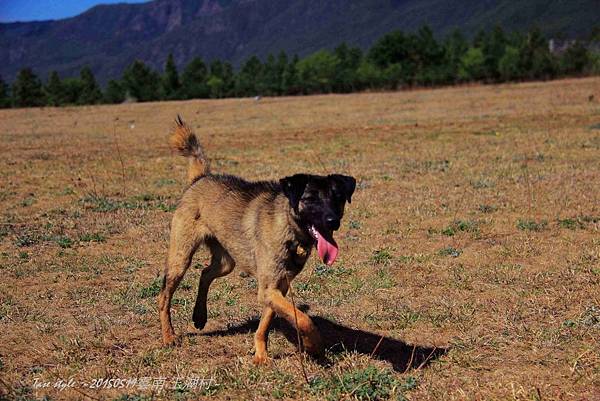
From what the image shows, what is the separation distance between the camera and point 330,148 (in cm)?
2056

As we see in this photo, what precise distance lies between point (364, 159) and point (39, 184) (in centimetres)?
818

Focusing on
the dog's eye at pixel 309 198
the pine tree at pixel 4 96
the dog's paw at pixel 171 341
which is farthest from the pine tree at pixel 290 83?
the dog's eye at pixel 309 198

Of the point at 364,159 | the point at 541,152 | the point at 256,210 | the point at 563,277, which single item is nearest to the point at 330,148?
the point at 364,159

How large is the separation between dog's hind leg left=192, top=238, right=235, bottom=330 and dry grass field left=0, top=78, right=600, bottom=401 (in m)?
0.19

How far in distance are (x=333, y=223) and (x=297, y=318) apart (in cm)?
81

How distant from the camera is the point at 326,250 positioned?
527 centimetres

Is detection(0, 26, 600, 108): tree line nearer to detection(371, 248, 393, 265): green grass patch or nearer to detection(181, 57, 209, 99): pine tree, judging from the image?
detection(181, 57, 209, 99): pine tree

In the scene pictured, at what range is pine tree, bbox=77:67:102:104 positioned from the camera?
75481 mm

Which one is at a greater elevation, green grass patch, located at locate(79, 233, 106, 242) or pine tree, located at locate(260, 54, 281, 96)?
pine tree, located at locate(260, 54, 281, 96)

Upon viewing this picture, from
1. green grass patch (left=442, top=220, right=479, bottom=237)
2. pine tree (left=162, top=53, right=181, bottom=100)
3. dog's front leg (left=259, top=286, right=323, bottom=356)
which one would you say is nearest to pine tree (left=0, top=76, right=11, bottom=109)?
pine tree (left=162, top=53, right=181, bottom=100)

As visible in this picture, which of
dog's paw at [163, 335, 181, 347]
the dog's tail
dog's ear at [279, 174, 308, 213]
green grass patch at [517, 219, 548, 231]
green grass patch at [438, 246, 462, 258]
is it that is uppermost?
the dog's tail

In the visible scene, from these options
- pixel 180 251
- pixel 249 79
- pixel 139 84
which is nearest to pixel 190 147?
pixel 180 251

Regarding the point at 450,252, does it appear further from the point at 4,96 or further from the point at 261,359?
the point at 4,96

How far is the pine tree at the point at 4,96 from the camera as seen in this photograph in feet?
236
